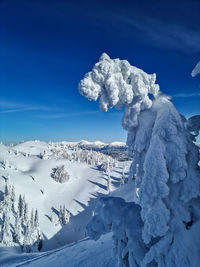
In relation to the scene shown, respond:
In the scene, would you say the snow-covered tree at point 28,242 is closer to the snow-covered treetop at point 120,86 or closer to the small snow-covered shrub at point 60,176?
the snow-covered treetop at point 120,86

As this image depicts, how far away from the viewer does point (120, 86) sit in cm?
829

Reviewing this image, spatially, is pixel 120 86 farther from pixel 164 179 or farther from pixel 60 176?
pixel 60 176

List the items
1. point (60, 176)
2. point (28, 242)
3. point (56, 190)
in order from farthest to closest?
point (60, 176) → point (56, 190) → point (28, 242)

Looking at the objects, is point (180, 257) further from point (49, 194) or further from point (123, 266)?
point (49, 194)

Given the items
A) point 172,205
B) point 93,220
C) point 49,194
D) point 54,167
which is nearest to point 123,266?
point 93,220

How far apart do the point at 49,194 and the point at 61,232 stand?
1291 inches

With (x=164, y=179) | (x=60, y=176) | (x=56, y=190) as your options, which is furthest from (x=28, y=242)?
(x=60, y=176)

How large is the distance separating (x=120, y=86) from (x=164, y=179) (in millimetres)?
4724

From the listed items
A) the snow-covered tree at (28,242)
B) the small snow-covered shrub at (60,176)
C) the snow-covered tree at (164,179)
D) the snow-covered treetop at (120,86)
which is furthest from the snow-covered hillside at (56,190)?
the snow-covered treetop at (120,86)

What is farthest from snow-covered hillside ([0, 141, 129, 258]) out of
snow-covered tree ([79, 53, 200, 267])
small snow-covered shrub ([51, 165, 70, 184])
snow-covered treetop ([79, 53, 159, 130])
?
snow-covered treetop ([79, 53, 159, 130])

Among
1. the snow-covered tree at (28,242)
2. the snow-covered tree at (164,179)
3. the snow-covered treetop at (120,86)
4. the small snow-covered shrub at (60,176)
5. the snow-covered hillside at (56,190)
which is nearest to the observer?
the snow-covered tree at (164,179)

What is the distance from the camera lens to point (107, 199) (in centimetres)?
819

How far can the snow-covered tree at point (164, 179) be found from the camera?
6.04 m

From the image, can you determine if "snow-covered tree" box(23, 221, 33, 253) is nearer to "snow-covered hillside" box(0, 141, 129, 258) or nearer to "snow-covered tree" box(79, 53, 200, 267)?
"snow-covered hillside" box(0, 141, 129, 258)
